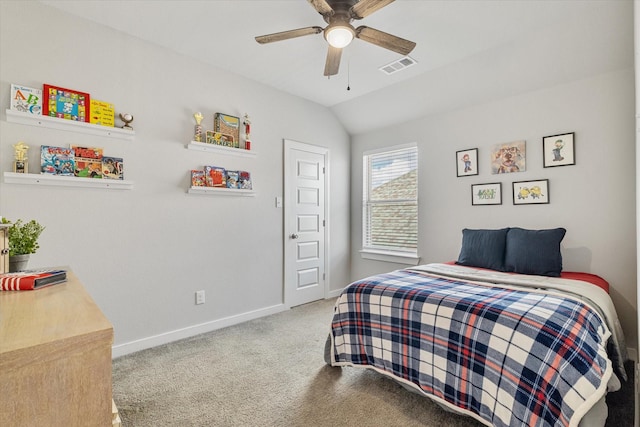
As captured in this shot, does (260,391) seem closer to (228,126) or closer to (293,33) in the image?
(293,33)

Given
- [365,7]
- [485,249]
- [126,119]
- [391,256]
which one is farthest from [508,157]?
[126,119]

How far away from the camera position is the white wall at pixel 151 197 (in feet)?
7.43

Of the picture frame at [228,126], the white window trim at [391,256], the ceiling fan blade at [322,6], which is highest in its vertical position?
the ceiling fan blade at [322,6]

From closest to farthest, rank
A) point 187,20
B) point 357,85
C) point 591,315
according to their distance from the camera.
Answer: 1. point 591,315
2. point 187,20
3. point 357,85

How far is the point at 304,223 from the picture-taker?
13.1 ft

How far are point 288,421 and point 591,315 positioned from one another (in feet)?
5.65

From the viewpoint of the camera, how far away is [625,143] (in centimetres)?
257

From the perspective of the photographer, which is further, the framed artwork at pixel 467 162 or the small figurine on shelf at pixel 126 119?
the framed artwork at pixel 467 162

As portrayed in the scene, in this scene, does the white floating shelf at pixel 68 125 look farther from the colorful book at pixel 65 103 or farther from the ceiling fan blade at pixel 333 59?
the ceiling fan blade at pixel 333 59

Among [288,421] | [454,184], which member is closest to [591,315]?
[288,421]

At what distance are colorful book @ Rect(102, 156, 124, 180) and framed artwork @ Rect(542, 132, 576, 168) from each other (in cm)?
372

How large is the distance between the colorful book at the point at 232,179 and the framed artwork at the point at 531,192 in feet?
9.16

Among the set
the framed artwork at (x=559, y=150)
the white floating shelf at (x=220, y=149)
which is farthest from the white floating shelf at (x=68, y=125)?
the framed artwork at (x=559, y=150)

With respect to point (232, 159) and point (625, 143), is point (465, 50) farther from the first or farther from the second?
point (232, 159)
